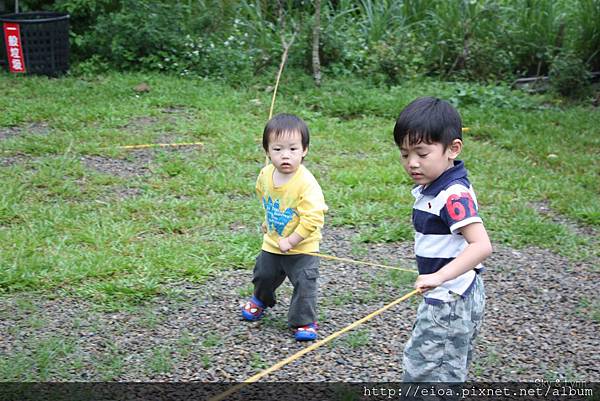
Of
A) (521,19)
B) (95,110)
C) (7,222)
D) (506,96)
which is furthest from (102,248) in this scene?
(521,19)

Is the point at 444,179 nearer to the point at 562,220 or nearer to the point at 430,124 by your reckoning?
the point at 430,124

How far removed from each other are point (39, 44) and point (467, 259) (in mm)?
7342

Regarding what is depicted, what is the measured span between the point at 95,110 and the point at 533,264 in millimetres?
4682

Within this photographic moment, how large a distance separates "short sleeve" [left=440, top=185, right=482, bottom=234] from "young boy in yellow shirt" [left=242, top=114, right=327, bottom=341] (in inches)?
38.4

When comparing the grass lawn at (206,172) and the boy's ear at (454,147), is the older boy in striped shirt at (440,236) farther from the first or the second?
the grass lawn at (206,172)

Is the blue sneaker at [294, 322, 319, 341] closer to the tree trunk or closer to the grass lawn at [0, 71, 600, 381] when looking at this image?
the grass lawn at [0, 71, 600, 381]

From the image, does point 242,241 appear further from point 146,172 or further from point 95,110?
point 95,110

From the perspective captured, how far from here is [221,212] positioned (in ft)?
17.7

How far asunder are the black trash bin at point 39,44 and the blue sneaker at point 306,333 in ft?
20.6

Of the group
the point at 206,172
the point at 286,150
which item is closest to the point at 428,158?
the point at 286,150

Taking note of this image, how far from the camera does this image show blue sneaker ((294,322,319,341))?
3822 millimetres

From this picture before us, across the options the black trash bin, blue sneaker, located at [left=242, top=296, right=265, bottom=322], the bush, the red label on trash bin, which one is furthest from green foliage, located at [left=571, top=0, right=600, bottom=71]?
blue sneaker, located at [left=242, top=296, right=265, bottom=322]

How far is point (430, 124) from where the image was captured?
2811mm

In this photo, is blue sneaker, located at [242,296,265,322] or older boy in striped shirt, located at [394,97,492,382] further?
blue sneaker, located at [242,296,265,322]
